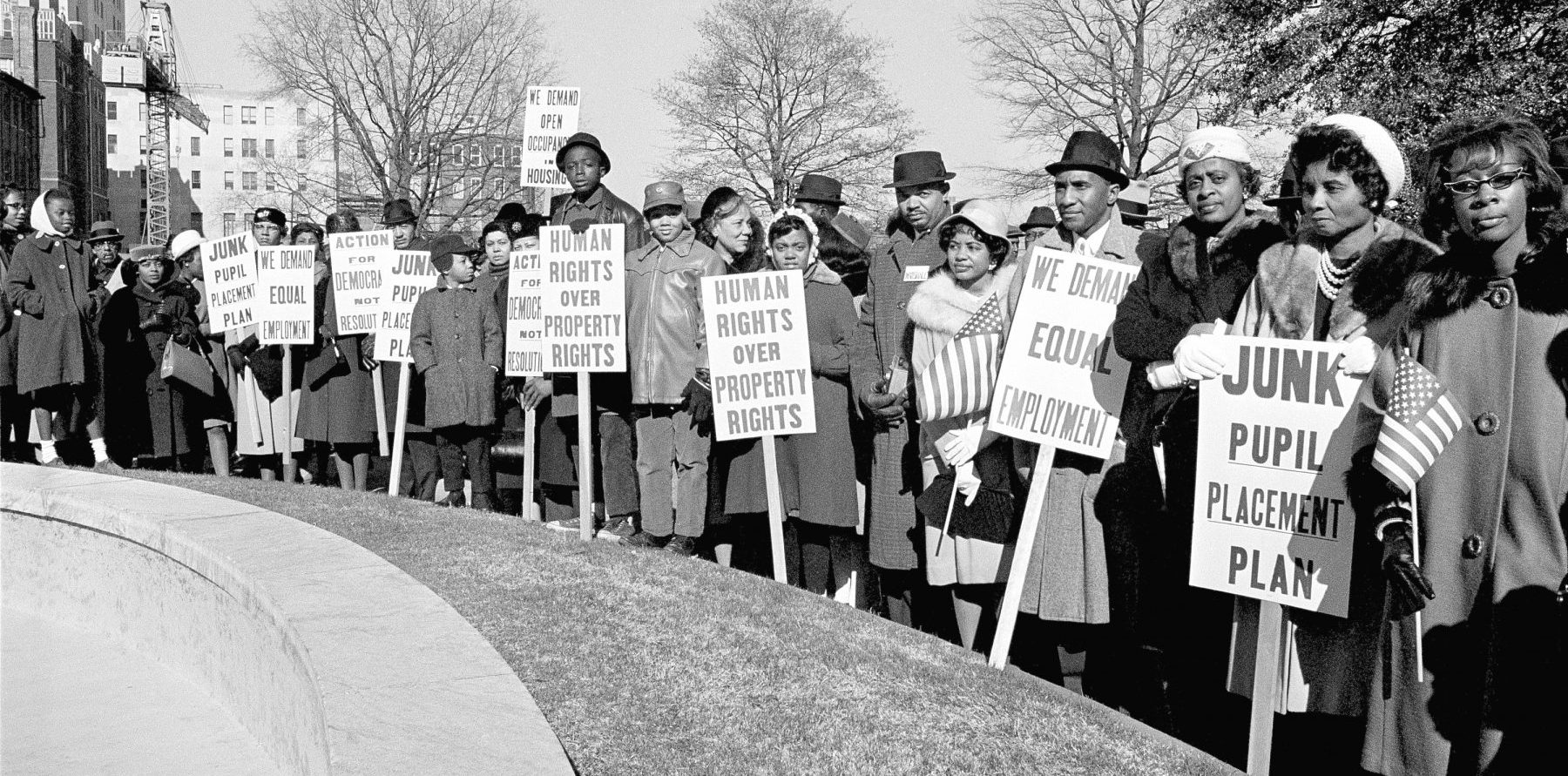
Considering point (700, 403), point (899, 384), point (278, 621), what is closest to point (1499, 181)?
point (899, 384)

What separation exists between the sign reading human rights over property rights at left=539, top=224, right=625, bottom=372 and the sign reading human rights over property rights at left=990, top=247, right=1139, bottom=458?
3.44 m

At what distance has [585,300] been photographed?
845 centimetres

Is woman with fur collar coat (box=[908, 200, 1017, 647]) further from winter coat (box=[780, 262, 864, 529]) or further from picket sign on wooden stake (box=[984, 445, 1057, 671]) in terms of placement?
winter coat (box=[780, 262, 864, 529])

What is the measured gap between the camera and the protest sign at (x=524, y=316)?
376 inches

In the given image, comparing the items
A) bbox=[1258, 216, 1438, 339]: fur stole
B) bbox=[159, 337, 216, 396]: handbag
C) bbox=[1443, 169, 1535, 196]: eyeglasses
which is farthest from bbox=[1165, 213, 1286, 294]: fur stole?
bbox=[159, 337, 216, 396]: handbag

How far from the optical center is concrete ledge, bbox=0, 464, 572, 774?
3559 millimetres

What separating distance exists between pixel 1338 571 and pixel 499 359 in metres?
6.97

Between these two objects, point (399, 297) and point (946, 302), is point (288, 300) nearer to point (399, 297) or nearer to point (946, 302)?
point (399, 297)

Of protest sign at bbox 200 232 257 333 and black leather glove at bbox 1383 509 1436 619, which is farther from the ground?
protest sign at bbox 200 232 257 333

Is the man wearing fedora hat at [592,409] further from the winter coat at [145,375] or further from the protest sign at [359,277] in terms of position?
the winter coat at [145,375]

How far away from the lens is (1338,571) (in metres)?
4.21

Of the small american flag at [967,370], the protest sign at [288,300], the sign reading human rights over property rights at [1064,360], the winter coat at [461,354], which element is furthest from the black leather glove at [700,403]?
the protest sign at [288,300]

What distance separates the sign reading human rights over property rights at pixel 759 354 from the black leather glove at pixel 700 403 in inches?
19.5

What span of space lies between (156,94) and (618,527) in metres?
128
